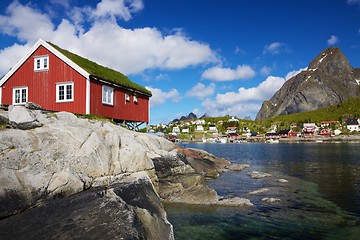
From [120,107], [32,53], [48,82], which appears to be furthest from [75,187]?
[32,53]

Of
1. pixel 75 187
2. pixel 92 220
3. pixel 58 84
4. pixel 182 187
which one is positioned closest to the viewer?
pixel 92 220

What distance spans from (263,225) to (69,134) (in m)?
10.8

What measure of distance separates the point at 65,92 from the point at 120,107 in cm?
588

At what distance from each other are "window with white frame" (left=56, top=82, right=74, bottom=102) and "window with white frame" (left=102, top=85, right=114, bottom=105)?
294 cm

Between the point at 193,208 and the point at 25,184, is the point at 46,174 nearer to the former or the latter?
the point at 25,184

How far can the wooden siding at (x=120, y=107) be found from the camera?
2694 cm

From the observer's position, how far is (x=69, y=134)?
14.9m

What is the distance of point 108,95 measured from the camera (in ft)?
94.9

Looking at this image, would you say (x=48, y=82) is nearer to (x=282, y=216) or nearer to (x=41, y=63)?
(x=41, y=63)

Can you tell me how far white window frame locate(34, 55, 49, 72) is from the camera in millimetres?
27700

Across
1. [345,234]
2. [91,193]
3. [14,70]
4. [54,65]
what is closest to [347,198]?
[345,234]

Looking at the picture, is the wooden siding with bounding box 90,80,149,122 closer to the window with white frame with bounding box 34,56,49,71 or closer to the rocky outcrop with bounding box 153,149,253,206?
the window with white frame with bounding box 34,56,49,71

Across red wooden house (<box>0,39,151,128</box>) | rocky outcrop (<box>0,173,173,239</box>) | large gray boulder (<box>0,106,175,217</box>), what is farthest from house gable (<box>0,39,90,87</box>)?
rocky outcrop (<box>0,173,173,239</box>)

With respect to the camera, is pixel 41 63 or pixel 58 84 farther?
pixel 41 63
